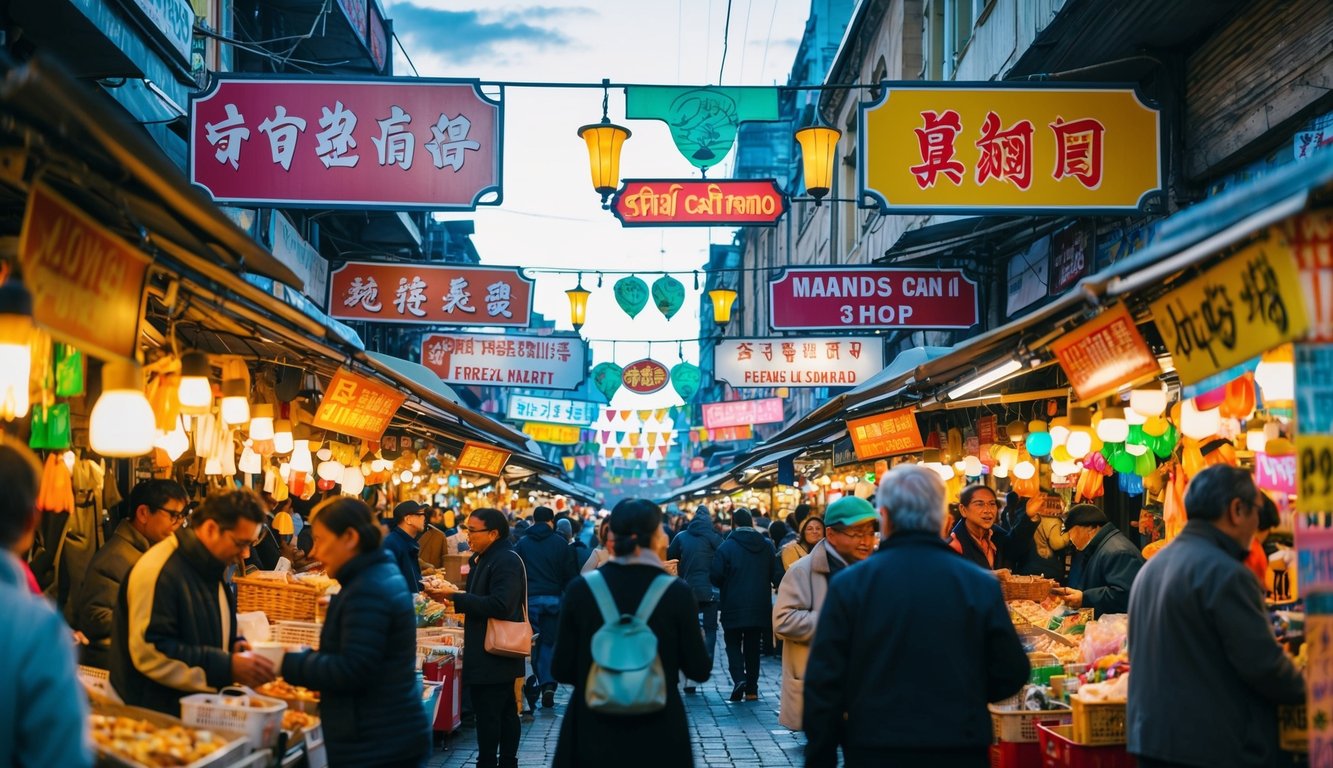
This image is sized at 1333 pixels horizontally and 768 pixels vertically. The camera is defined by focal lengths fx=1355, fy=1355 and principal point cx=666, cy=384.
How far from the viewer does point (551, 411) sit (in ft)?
101

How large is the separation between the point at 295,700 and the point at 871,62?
20.6 meters

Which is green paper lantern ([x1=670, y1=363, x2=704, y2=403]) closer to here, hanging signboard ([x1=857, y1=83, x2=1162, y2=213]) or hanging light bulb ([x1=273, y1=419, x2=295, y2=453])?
hanging light bulb ([x1=273, y1=419, x2=295, y2=453])

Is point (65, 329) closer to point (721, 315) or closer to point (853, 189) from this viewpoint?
point (721, 315)

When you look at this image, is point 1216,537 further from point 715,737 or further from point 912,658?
point 715,737

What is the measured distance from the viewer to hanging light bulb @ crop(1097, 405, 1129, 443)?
29.3ft

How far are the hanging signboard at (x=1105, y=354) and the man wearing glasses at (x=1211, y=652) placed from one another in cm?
84

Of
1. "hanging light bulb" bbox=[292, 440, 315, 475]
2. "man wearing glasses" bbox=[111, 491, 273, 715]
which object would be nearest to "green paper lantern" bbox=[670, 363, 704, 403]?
"hanging light bulb" bbox=[292, 440, 315, 475]

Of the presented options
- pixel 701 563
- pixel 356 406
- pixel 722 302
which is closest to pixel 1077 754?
pixel 356 406

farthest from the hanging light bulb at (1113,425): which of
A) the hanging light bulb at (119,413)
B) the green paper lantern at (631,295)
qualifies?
the green paper lantern at (631,295)

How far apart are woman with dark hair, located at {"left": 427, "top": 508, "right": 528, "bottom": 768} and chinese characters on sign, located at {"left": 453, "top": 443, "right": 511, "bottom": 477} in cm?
846

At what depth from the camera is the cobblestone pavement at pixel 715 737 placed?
10406 millimetres

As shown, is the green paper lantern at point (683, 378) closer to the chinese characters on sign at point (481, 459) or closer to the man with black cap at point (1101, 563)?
the chinese characters on sign at point (481, 459)

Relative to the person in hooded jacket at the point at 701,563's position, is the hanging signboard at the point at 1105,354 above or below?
above

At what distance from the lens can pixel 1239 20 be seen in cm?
1034
